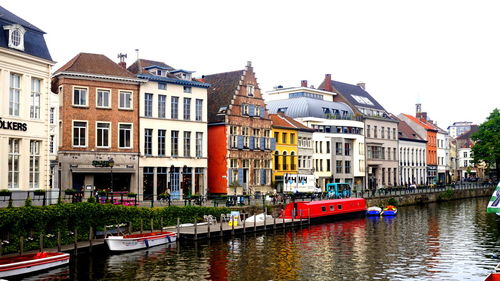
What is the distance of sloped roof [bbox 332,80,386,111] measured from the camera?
90312 millimetres

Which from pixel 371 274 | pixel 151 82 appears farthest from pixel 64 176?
pixel 371 274

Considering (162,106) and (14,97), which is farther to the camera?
(162,106)

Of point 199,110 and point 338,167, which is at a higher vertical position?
point 199,110

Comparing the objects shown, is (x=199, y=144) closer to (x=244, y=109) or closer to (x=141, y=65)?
(x=244, y=109)

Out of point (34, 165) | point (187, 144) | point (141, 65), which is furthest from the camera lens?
point (187, 144)

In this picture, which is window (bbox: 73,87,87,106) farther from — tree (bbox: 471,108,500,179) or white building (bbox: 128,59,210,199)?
tree (bbox: 471,108,500,179)

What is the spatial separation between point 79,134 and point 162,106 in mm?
9162

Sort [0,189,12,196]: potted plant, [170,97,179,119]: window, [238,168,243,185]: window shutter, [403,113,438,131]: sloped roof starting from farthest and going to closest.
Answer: [403,113,438,131]: sloped roof → [238,168,243,185]: window shutter → [170,97,179,119]: window → [0,189,12,196]: potted plant

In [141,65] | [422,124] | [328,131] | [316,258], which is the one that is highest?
[141,65]

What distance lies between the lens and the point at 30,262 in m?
27.4

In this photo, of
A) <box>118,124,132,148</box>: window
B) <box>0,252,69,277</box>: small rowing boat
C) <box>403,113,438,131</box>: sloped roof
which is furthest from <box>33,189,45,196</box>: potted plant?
<box>403,113,438,131</box>: sloped roof

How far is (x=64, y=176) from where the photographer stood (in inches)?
1923

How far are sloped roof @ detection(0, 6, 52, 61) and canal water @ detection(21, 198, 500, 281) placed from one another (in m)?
12.7

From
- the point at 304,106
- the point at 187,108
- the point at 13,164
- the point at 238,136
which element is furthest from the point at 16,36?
the point at 304,106
